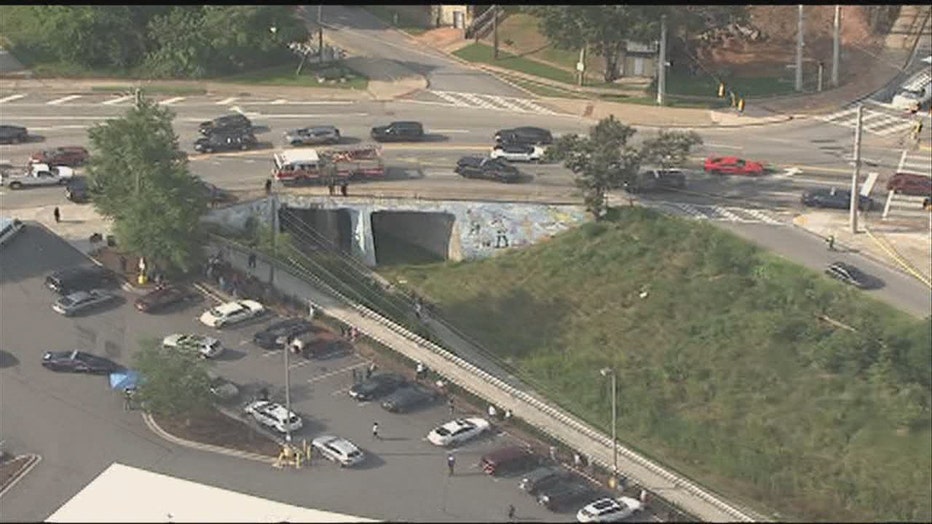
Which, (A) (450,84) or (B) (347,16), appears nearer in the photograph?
(A) (450,84)

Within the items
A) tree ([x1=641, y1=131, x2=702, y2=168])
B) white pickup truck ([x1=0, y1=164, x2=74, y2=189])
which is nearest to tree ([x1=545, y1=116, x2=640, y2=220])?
tree ([x1=641, y1=131, x2=702, y2=168])

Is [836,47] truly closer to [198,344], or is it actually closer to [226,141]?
[226,141]

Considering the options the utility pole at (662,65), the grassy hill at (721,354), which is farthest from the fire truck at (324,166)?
the utility pole at (662,65)

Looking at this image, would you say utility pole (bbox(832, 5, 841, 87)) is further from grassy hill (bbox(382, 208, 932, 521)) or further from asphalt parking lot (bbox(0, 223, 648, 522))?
asphalt parking lot (bbox(0, 223, 648, 522))

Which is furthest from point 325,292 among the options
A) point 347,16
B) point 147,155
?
point 347,16

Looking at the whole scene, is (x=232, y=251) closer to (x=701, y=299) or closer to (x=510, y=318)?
(x=510, y=318)
